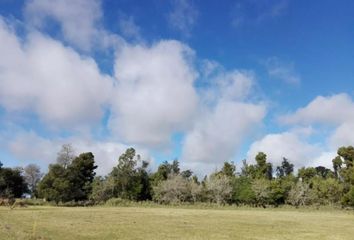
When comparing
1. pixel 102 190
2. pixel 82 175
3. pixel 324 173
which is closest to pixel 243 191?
pixel 102 190

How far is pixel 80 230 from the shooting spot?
94.0 ft

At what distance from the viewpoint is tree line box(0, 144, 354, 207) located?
109188mm

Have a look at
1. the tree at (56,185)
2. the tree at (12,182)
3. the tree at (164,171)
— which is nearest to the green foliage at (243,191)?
the tree at (164,171)

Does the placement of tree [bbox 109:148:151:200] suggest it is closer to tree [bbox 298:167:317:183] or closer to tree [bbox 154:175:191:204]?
tree [bbox 154:175:191:204]

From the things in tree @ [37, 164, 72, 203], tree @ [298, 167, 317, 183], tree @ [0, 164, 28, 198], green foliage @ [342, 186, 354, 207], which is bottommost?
green foliage @ [342, 186, 354, 207]

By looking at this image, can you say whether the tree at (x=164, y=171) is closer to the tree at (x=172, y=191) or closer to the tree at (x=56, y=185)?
the tree at (x=172, y=191)

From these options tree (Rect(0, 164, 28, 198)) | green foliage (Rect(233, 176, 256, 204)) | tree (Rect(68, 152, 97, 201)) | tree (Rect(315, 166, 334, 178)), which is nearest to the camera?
tree (Rect(68, 152, 97, 201))

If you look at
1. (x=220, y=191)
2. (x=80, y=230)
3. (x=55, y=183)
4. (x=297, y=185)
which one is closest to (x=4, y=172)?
(x=55, y=183)

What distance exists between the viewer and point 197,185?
12175 centimetres

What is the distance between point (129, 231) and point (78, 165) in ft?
300

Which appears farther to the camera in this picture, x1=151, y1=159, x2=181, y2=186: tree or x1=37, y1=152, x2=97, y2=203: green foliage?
x1=151, y1=159, x2=181, y2=186: tree

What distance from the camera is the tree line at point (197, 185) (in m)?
109

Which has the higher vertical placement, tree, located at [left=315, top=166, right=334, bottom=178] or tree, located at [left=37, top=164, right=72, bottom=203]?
tree, located at [left=315, top=166, right=334, bottom=178]

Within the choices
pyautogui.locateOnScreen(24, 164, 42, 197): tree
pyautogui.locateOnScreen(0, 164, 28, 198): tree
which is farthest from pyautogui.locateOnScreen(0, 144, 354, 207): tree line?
pyautogui.locateOnScreen(24, 164, 42, 197): tree
